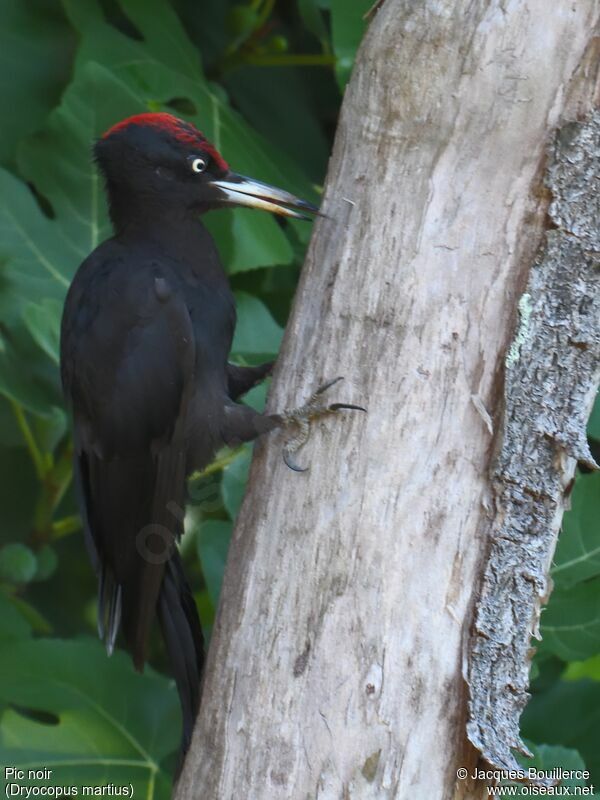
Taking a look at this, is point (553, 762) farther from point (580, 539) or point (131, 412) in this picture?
point (131, 412)

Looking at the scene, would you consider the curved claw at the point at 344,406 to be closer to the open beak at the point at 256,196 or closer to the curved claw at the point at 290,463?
the curved claw at the point at 290,463

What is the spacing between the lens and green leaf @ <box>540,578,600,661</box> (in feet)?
7.88

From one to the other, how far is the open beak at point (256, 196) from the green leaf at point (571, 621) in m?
0.99

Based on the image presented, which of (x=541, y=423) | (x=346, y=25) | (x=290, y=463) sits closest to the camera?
(x=541, y=423)

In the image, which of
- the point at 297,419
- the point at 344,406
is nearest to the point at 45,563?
the point at 297,419

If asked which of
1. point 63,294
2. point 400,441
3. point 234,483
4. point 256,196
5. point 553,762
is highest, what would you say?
point 256,196

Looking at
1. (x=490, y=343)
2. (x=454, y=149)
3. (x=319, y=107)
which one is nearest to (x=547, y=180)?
(x=454, y=149)

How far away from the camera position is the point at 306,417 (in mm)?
1976

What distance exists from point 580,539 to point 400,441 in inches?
28.2

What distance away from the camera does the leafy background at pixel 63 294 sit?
7.94ft

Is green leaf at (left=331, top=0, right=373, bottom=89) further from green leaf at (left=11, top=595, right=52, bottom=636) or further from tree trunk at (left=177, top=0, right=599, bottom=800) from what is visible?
green leaf at (left=11, top=595, right=52, bottom=636)

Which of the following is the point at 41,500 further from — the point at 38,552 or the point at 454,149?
the point at 454,149

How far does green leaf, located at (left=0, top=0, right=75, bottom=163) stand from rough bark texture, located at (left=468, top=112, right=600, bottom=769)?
1.46m

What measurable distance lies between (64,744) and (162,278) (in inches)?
40.1
